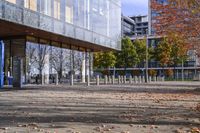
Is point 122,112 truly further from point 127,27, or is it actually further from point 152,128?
point 127,27

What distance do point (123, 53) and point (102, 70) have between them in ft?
33.4

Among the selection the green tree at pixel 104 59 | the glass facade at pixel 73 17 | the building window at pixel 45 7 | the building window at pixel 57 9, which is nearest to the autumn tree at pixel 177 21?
the glass facade at pixel 73 17

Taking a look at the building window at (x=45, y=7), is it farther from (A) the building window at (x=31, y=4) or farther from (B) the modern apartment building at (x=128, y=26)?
(B) the modern apartment building at (x=128, y=26)

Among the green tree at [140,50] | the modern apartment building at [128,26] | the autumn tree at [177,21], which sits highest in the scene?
the modern apartment building at [128,26]

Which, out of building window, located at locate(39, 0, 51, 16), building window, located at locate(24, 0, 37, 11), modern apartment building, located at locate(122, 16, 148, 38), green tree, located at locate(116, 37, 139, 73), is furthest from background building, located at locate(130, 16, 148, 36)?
building window, located at locate(24, 0, 37, 11)

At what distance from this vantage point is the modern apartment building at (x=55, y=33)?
95.1 feet

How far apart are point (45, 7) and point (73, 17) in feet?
17.7

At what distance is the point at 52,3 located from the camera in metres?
32.6

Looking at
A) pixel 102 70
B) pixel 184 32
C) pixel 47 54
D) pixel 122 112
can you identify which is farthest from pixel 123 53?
pixel 122 112

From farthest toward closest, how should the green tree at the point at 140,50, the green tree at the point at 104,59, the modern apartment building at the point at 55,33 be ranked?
the green tree at the point at 140,50 → the green tree at the point at 104,59 → the modern apartment building at the point at 55,33

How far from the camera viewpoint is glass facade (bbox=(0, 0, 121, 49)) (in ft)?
90.8

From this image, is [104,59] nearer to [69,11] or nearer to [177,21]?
[69,11]

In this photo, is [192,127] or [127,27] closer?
[192,127]

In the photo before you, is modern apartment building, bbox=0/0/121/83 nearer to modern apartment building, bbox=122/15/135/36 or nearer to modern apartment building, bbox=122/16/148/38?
modern apartment building, bbox=122/15/135/36
